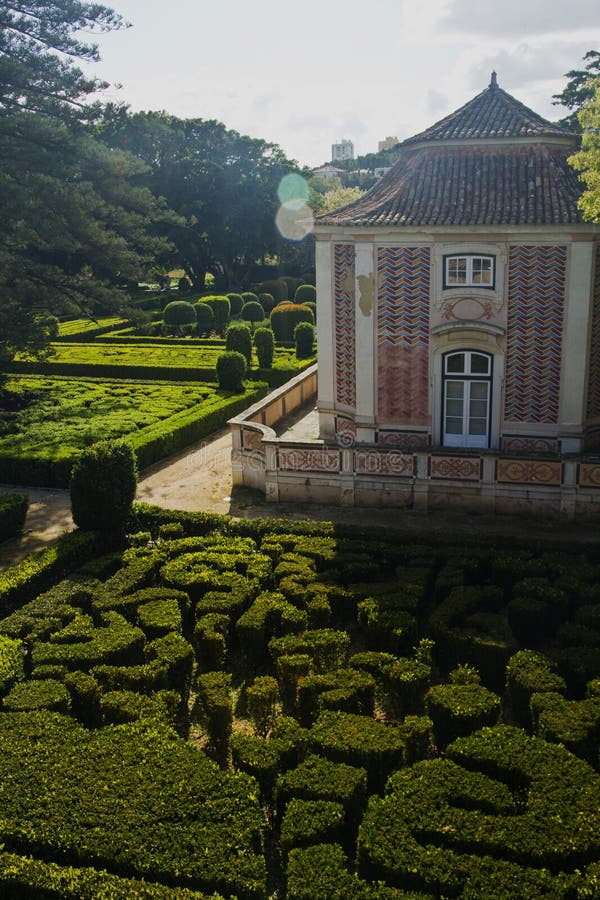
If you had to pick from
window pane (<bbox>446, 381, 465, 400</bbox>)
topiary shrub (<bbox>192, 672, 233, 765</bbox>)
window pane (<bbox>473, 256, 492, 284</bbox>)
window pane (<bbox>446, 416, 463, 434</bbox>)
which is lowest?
topiary shrub (<bbox>192, 672, 233, 765</bbox>)

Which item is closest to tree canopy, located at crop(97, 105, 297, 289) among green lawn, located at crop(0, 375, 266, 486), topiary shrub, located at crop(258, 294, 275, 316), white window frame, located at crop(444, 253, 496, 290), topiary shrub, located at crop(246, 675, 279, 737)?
topiary shrub, located at crop(258, 294, 275, 316)

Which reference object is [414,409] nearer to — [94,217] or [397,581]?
[397,581]

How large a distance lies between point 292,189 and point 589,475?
2003 inches

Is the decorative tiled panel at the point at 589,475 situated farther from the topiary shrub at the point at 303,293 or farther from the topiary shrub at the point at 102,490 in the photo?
the topiary shrub at the point at 303,293

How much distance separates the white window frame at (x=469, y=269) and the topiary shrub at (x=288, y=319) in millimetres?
20966

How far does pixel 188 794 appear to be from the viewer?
8.33 m

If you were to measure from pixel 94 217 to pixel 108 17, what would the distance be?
5540mm

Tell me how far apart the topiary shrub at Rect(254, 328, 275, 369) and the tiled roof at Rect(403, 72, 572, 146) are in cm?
1222

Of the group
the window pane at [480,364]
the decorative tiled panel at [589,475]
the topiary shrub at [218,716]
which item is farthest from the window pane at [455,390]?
the topiary shrub at [218,716]

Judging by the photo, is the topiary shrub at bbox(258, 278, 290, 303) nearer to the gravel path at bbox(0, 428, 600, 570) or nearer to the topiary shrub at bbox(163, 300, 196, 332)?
the topiary shrub at bbox(163, 300, 196, 332)

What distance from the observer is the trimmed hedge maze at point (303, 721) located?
7.49m

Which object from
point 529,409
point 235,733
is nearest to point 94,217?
point 529,409

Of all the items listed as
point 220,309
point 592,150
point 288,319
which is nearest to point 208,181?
point 220,309

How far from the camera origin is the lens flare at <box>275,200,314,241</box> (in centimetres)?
6125
